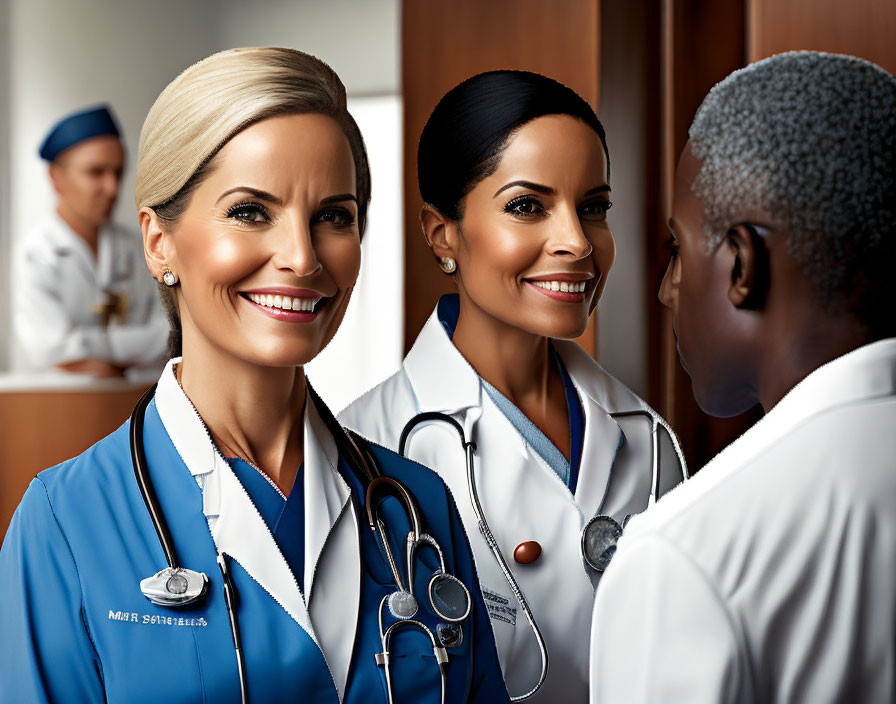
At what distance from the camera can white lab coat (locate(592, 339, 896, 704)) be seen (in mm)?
715

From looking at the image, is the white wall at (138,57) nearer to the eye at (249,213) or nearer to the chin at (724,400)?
the eye at (249,213)

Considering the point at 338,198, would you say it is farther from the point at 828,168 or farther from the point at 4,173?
the point at 4,173

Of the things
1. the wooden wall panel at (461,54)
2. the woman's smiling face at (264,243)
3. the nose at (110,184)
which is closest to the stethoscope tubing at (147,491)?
the woman's smiling face at (264,243)

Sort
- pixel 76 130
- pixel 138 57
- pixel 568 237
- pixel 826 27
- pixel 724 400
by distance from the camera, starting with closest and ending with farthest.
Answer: pixel 724 400, pixel 568 237, pixel 826 27, pixel 76 130, pixel 138 57

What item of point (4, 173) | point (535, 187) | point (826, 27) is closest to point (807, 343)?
point (535, 187)

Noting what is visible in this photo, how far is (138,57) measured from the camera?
15.3ft

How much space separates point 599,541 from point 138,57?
4.04 meters

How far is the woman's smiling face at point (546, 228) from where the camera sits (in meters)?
1.36

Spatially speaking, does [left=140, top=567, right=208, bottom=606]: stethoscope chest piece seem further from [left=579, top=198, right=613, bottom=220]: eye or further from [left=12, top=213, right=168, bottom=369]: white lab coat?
[left=12, top=213, right=168, bottom=369]: white lab coat

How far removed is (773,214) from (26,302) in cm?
332

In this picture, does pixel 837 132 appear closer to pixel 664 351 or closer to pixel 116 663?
pixel 116 663

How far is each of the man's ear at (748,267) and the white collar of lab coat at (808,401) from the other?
9cm

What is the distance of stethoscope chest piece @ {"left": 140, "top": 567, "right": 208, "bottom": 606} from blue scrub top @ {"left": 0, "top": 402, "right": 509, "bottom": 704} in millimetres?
14

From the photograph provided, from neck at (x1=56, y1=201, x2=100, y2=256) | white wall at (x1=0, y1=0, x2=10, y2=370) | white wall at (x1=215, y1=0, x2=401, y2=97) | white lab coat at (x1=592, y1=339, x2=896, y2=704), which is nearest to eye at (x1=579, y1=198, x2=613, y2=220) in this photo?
white lab coat at (x1=592, y1=339, x2=896, y2=704)
